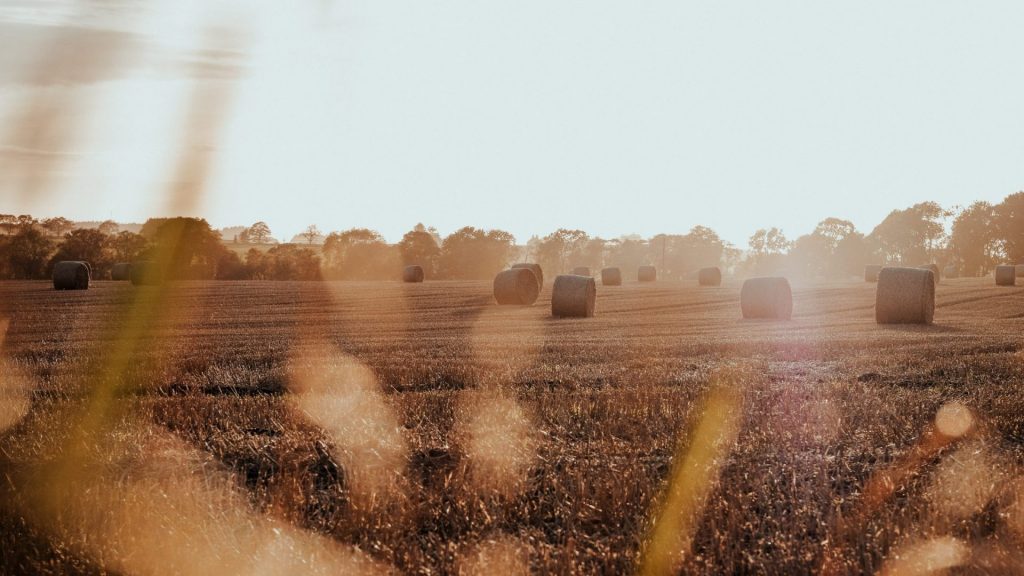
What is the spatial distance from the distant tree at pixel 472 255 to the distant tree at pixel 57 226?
3037 cm

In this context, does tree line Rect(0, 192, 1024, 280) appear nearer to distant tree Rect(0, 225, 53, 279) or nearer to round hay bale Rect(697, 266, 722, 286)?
distant tree Rect(0, 225, 53, 279)

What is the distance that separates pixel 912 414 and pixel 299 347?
1101 cm

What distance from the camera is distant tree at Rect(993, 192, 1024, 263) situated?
101m

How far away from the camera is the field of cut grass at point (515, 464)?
427 cm

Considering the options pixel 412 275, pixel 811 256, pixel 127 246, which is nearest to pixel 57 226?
pixel 127 246

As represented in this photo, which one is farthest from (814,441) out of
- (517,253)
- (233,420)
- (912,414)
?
(517,253)

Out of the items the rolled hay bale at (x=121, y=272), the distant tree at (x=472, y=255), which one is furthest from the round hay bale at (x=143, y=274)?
the distant tree at (x=472, y=255)

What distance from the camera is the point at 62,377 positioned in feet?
35.8

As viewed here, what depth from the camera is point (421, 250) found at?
74500 mm

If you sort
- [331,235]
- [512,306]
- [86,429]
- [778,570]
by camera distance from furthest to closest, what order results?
[331,235] < [512,306] < [86,429] < [778,570]

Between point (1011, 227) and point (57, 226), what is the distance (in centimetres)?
10350

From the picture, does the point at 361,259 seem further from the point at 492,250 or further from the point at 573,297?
the point at 573,297

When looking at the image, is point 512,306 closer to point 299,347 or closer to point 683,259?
point 299,347

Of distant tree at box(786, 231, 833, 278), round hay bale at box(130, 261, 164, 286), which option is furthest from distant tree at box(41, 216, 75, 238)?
distant tree at box(786, 231, 833, 278)
